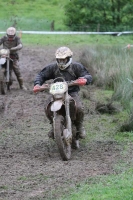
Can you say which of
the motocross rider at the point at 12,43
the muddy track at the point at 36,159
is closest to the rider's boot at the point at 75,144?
the muddy track at the point at 36,159

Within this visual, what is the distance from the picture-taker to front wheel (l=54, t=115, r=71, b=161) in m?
8.81

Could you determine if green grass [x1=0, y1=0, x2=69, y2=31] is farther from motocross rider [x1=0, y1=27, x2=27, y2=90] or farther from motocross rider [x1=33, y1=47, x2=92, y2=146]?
motocross rider [x1=33, y1=47, x2=92, y2=146]

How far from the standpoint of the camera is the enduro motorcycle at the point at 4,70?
608 inches

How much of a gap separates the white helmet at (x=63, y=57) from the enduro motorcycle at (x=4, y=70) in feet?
19.7

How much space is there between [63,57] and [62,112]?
81 centimetres

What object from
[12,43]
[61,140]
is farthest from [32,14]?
[61,140]

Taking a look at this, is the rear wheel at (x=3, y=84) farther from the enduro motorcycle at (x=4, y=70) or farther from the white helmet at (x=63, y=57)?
the white helmet at (x=63, y=57)

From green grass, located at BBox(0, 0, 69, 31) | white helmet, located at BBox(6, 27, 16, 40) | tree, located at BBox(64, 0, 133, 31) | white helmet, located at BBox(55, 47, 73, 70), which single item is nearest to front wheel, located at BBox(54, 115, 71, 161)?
white helmet, located at BBox(55, 47, 73, 70)

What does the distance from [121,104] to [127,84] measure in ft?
2.27

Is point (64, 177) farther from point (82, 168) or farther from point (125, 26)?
point (125, 26)

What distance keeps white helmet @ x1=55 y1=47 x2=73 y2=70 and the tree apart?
89.8 ft

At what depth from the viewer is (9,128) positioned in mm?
11562

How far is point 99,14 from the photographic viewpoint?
37.1 m

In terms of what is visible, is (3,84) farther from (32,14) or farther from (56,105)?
(32,14)
